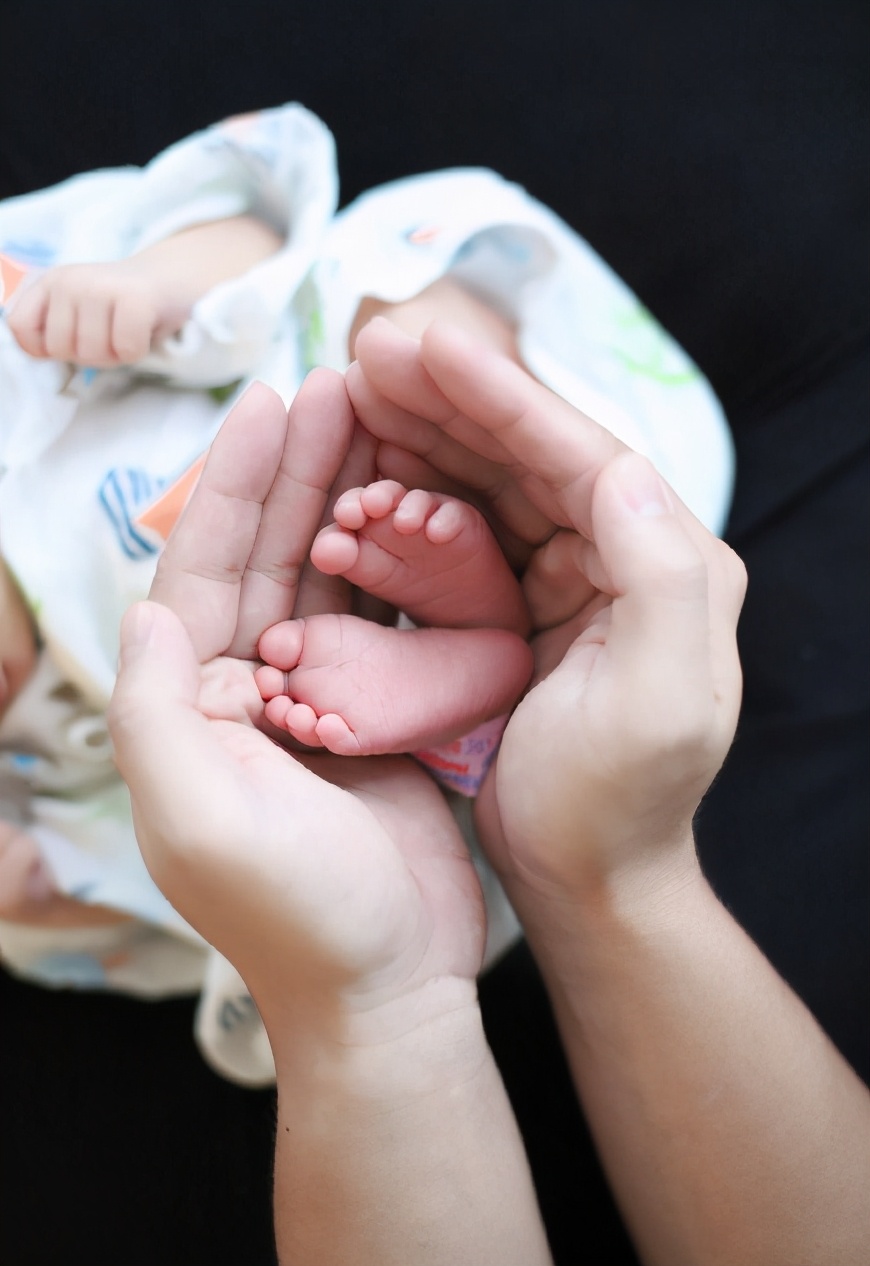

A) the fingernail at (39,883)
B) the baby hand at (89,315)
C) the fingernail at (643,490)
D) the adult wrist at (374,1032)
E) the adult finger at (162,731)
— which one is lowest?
the fingernail at (39,883)

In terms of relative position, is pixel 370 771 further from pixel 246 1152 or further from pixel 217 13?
pixel 217 13

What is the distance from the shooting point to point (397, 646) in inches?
22.1

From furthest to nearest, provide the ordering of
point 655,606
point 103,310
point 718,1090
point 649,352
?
point 649,352 → point 103,310 → point 718,1090 → point 655,606

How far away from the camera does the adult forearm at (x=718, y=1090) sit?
0.54m

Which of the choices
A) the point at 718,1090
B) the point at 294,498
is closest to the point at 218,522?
the point at 294,498

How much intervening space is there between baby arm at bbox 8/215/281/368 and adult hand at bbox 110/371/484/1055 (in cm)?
20

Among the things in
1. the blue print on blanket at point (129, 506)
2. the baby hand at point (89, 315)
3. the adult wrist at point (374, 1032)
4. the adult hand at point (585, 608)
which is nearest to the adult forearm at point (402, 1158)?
the adult wrist at point (374, 1032)

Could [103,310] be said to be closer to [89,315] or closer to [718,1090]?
[89,315]

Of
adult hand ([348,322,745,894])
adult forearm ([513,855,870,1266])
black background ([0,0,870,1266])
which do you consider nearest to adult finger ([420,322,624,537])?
adult hand ([348,322,745,894])

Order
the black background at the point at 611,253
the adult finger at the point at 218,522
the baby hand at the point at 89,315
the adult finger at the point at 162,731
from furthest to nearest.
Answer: the black background at the point at 611,253 → the baby hand at the point at 89,315 → the adult finger at the point at 218,522 → the adult finger at the point at 162,731

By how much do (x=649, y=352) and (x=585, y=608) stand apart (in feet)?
1.10

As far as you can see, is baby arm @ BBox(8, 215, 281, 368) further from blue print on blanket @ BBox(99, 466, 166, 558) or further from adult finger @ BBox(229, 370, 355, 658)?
adult finger @ BBox(229, 370, 355, 658)

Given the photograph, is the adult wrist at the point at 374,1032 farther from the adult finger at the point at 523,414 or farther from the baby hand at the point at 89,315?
the baby hand at the point at 89,315

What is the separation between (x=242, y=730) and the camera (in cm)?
51
